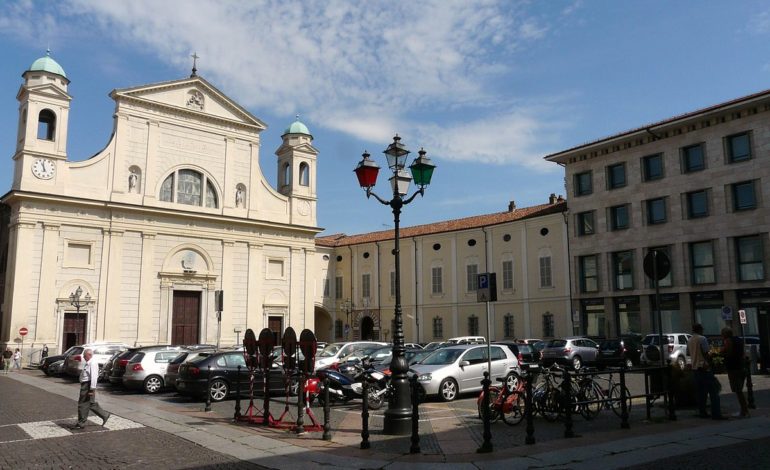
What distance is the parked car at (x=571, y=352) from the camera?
26.4m

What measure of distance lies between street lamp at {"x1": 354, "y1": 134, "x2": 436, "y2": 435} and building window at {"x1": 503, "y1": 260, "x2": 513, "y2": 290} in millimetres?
32138

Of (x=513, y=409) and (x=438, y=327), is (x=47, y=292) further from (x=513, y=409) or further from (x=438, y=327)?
(x=513, y=409)

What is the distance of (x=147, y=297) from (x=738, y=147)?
34.9 metres

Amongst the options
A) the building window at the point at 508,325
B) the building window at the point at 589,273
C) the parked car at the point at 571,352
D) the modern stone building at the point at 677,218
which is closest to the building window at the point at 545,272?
the modern stone building at the point at 677,218

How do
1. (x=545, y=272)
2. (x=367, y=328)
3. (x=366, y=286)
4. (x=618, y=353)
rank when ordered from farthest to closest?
(x=367, y=328)
(x=366, y=286)
(x=545, y=272)
(x=618, y=353)

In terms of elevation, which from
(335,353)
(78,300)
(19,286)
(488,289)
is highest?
(19,286)

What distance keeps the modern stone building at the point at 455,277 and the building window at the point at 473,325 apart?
0.07m

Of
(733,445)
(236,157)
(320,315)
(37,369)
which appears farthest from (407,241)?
(733,445)

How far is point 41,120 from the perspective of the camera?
121 ft

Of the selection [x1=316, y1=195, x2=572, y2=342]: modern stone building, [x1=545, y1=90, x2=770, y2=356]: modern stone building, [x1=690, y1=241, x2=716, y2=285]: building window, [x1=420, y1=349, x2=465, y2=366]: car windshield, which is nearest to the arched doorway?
[x1=316, y1=195, x2=572, y2=342]: modern stone building

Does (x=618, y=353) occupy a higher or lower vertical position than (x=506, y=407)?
higher

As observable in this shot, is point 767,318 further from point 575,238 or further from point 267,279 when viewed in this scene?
point 267,279

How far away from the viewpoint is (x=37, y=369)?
32000 mm

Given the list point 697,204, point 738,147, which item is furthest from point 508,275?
point 738,147
